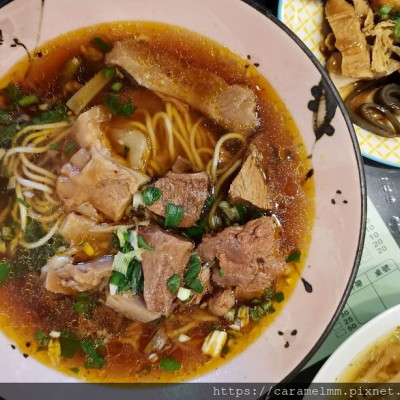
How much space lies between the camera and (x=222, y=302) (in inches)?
95.7

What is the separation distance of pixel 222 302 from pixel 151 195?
26.3 inches

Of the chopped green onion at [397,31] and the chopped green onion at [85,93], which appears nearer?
the chopped green onion at [85,93]

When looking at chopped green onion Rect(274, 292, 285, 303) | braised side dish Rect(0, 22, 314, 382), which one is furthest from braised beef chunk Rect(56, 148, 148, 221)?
chopped green onion Rect(274, 292, 285, 303)

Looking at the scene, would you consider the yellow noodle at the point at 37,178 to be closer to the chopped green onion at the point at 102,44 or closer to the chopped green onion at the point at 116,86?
the chopped green onion at the point at 116,86

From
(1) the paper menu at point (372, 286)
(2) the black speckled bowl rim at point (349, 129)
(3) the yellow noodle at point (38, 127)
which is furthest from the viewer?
(1) the paper menu at point (372, 286)

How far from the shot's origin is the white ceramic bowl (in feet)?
8.26

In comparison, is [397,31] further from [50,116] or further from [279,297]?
[50,116]

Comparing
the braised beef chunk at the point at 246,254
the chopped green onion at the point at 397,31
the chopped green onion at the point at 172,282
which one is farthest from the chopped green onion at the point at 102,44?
the chopped green onion at the point at 397,31

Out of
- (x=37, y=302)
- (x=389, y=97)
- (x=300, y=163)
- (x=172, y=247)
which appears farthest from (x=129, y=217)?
(x=389, y=97)

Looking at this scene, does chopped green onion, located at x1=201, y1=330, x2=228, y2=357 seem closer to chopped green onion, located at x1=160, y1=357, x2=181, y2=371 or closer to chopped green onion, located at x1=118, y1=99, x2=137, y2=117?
chopped green onion, located at x1=160, y1=357, x2=181, y2=371

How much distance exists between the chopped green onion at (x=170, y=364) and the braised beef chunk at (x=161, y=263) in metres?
0.31

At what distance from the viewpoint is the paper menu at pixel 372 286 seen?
2.79 meters

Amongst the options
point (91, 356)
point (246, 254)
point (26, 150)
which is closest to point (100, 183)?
point (26, 150)

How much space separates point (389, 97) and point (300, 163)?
842mm
